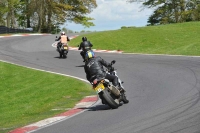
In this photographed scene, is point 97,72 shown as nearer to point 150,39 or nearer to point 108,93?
point 108,93

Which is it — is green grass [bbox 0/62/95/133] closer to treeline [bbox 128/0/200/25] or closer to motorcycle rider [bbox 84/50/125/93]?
motorcycle rider [bbox 84/50/125/93]

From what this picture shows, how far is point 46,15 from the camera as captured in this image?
203 ft

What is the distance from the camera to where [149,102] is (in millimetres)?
10320

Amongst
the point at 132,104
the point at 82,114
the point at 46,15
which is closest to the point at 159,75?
the point at 132,104

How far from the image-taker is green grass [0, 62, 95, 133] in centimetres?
1162

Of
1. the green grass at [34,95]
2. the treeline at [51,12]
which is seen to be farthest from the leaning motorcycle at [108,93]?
the treeline at [51,12]

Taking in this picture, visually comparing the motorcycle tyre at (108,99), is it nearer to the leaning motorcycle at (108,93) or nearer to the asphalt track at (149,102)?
the leaning motorcycle at (108,93)

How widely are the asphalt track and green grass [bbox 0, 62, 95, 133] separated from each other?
137 centimetres

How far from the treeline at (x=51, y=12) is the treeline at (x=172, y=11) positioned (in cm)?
997

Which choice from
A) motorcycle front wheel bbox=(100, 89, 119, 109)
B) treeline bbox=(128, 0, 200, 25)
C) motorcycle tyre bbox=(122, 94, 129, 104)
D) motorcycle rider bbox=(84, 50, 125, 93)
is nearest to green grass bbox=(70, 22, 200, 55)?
motorcycle tyre bbox=(122, 94, 129, 104)

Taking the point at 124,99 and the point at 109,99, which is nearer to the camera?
the point at 109,99

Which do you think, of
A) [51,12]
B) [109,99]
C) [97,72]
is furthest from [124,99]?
[51,12]

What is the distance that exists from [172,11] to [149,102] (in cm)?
5710

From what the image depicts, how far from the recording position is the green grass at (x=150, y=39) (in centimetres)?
2891
